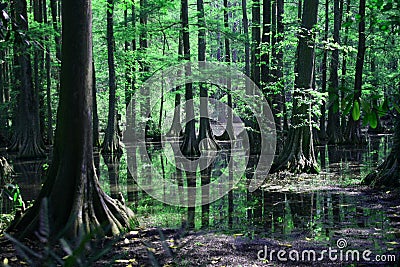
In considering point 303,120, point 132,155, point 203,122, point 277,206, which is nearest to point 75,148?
point 277,206

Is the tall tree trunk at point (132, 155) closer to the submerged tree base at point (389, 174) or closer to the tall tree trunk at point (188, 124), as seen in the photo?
the tall tree trunk at point (188, 124)

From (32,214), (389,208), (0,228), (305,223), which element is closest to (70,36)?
(32,214)

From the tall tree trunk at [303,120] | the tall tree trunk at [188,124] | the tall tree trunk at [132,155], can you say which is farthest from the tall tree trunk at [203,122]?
the tall tree trunk at [303,120]

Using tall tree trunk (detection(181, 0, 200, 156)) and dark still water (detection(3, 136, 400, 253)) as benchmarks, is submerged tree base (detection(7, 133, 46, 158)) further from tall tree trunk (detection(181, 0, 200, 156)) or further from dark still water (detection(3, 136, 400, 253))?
tall tree trunk (detection(181, 0, 200, 156))

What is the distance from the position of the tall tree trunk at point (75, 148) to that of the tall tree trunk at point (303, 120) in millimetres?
5505

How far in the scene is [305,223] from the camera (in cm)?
579

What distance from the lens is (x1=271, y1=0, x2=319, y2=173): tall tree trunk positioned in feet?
33.7

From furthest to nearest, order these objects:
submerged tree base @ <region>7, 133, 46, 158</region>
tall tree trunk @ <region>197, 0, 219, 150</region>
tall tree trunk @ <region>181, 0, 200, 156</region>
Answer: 1. tall tree trunk @ <region>197, 0, 219, 150</region>
2. tall tree trunk @ <region>181, 0, 200, 156</region>
3. submerged tree base @ <region>7, 133, 46, 158</region>

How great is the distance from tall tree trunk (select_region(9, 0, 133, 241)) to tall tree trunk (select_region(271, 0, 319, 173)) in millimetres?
5505

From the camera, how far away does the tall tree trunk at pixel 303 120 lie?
10.3 metres

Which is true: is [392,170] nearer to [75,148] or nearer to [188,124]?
[75,148]

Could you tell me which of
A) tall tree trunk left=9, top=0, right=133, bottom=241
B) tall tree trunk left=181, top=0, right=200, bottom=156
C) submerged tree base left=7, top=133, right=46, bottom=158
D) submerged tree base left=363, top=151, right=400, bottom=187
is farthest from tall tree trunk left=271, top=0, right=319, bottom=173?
submerged tree base left=7, top=133, right=46, bottom=158

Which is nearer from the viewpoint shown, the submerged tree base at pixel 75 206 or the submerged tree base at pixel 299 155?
the submerged tree base at pixel 75 206

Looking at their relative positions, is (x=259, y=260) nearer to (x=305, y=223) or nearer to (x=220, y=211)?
(x=305, y=223)
